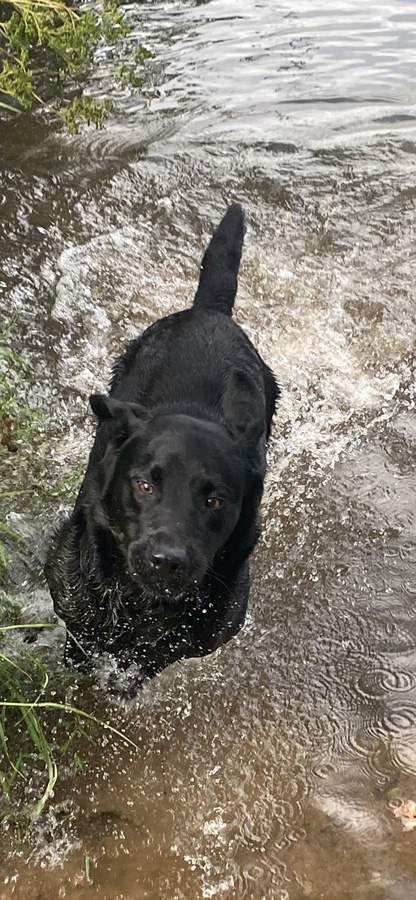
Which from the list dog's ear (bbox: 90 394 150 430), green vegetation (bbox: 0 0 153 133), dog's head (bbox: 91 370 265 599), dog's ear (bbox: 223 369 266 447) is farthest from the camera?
green vegetation (bbox: 0 0 153 133)

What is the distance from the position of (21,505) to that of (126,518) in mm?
1406

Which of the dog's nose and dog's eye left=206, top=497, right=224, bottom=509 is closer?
the dog's nose

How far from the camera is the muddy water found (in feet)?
11.4

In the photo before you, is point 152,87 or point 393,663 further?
point 152,87

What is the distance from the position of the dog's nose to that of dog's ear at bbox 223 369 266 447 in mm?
768

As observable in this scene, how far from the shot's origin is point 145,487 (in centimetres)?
339

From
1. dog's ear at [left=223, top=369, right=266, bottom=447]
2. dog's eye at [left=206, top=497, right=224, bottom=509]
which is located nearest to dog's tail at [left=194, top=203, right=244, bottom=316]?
dog's ear at [left=223, top=369, right=266, bottom=447]

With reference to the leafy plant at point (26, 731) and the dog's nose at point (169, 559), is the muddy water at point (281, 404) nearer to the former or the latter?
the leafy plant at point (26, 731)

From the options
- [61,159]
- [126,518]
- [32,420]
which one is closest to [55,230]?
[61,159]

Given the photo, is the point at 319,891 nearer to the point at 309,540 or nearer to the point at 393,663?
the point at 393,663

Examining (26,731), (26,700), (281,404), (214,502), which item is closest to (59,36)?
(214,502)

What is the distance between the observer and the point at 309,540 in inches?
196

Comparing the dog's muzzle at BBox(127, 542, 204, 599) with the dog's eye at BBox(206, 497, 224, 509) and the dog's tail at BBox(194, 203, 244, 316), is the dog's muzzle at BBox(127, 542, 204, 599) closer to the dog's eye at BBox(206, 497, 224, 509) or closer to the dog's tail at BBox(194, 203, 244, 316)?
the dog's eye at BBox(206, 497, 224, 509)

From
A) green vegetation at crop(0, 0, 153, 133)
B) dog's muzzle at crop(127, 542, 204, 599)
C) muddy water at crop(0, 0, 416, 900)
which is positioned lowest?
muddy water at crop(0, 0, 416, 900)
